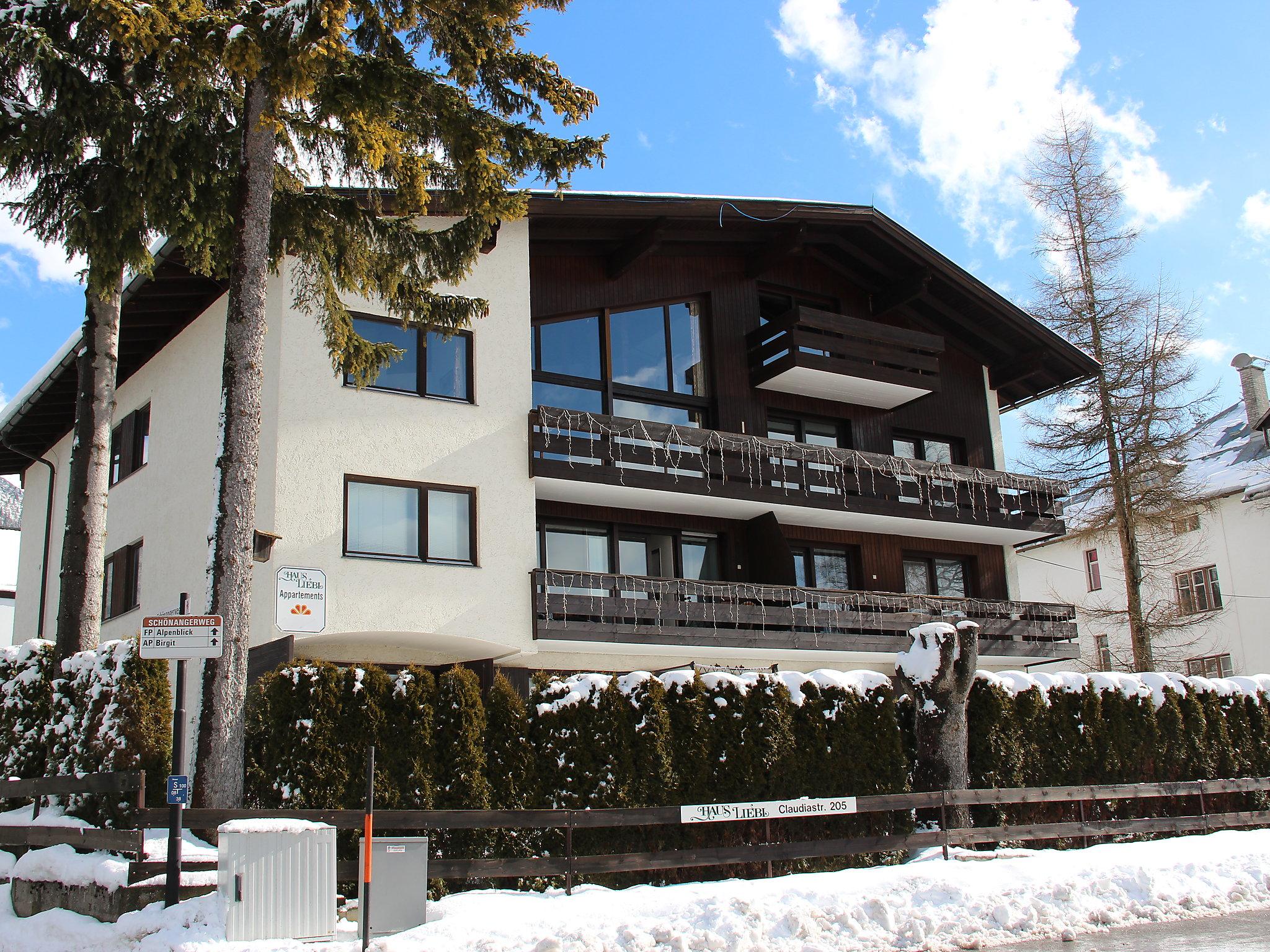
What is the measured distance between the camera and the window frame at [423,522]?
18.1 m

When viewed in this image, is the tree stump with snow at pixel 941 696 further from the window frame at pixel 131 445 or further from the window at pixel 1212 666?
the window at pixel 1212 666

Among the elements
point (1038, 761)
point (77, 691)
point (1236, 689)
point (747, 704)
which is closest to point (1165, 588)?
point (1236, 689)

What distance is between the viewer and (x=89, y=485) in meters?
14.8

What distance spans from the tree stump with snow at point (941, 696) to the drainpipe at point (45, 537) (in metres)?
18.3

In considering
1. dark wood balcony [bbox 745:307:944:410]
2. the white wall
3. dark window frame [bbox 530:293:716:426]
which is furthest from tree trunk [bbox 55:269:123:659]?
the white wall

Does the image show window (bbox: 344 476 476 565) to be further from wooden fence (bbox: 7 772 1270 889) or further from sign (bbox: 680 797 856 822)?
sign (bbox: 680 797 856 822)

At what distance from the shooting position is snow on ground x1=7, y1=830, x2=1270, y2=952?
31.8 feet

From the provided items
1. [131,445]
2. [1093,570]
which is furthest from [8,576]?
[1093,570]

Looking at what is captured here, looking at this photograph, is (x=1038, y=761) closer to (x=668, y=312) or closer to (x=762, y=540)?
(x=762, y=540)

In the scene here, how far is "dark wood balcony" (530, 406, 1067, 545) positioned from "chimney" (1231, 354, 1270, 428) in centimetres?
1705

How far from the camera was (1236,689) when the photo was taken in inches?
757

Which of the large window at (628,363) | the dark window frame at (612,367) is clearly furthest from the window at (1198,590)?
the large window at (628,363)

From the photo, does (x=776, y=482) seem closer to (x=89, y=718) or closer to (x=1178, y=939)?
(x=1178, y=939)

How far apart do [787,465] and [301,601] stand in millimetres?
10660
